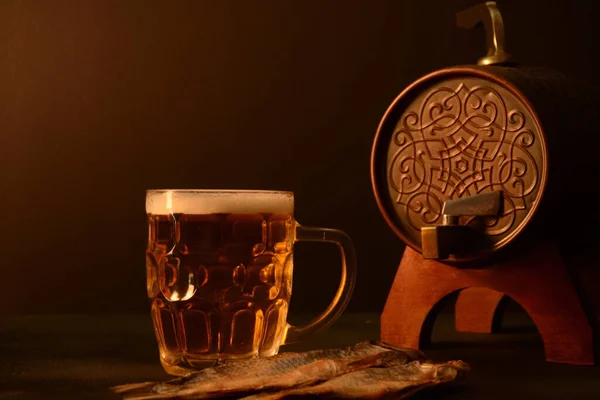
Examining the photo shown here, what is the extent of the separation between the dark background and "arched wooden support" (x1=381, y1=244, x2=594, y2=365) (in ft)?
1.96

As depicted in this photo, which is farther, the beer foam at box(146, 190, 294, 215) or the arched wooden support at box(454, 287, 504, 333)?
the arched wooden support at box(454, 287, 504, 333)

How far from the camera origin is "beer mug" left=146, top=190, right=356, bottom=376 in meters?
1.21

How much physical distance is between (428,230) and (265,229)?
0.86ft

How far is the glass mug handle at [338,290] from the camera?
1287 millimetres

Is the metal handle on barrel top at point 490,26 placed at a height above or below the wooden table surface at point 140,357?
→ above

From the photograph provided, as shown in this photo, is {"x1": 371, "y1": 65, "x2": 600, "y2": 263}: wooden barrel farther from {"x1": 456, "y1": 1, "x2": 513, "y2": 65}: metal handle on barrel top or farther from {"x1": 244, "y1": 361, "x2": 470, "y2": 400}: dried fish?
{"x1": 244, "y1": 361, "x2": 470, "y2": 400}: dried fish

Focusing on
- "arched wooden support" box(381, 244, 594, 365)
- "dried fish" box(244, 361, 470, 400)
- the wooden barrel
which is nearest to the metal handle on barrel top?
the wooden barrel

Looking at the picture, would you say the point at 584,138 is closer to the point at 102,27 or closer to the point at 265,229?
the point at 265,229

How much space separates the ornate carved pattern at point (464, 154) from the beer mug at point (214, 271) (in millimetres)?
276

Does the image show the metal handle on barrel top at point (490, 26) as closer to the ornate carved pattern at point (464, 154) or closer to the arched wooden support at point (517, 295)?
the ornate carved pattern at point (464, 154)

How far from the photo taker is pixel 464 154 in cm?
138

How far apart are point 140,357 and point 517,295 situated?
24.7 inches

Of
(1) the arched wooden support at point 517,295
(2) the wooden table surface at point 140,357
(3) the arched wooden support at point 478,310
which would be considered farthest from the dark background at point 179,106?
(1) the arched wooden support at point 517,295

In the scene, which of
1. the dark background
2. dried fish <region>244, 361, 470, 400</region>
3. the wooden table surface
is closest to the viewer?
dried fish <region>244, 361, 470, 400</region>
